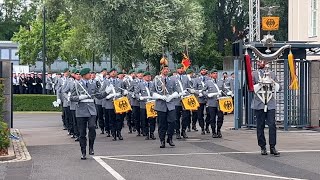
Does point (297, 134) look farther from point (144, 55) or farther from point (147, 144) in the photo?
point (144, 55)

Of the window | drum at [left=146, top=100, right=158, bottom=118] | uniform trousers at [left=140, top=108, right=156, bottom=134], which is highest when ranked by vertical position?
the window

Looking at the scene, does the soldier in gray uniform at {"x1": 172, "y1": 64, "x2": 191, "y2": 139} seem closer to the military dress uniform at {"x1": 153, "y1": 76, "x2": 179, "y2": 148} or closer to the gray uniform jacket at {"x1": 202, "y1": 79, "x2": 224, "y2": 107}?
the gray uniform jacket at {"x1": 202, "y1": 79, "x2": 224, "y2": 107}

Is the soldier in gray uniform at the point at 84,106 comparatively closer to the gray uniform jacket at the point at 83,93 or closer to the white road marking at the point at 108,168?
the gray uniform jacket at the point at 83,93

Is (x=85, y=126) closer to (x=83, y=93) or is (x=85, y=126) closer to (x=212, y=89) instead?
(x=83, y=93)

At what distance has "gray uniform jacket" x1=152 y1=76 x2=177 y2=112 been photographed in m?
16.2

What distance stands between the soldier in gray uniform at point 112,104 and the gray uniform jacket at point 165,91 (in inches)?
106

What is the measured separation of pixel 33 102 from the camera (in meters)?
33.7

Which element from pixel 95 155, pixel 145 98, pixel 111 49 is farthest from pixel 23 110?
pixel 95 155

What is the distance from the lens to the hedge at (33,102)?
33.5 meters

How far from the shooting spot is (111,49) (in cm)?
3453

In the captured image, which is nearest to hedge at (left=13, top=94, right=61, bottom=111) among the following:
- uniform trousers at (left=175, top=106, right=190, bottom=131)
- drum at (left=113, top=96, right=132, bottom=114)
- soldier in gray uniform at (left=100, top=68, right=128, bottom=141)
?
soldier in gray uniform at (left=100, top=68, right=128, bottom=141)

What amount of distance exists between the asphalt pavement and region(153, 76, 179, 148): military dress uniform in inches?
17.8

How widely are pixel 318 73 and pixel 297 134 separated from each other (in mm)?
2580

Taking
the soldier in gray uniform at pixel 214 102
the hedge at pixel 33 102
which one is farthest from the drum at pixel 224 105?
the hedge at pixel 33 102
